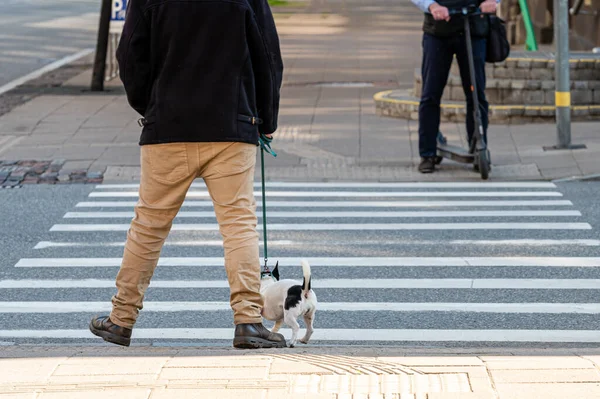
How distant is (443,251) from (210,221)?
205 cm

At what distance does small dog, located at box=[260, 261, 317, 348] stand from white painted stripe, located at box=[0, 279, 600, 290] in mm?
1703

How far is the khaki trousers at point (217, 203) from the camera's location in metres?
5.07

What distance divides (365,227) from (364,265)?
133 centimetres

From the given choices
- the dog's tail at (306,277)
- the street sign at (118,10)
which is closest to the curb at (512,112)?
the street sign at (118,10)

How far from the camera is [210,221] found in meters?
9.25

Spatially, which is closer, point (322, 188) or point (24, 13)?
point (322, 188)

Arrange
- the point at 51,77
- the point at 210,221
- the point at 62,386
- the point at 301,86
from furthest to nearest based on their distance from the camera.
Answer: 1. the point at 51,77
2. the point at 301,86
3. the point at 210,221
4. the point at 62,386

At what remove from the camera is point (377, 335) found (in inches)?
237

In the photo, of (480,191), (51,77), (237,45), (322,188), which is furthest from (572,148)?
(51,77)

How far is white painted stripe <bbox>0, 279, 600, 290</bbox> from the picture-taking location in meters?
7.09

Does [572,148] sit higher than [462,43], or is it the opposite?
[462,43]

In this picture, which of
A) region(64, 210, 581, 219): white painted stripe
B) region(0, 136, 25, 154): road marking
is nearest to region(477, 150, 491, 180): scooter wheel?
region(64, 210, 581, 219): white painted stripe

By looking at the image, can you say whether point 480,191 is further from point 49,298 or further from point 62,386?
point 62,386

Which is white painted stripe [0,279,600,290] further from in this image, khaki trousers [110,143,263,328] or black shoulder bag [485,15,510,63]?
black shoulder bag [485,15,510,63]
